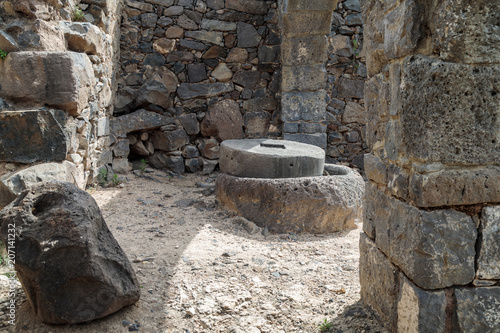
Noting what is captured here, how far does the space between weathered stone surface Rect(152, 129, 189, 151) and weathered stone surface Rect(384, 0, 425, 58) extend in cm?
471

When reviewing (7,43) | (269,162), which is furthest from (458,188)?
(7,43)

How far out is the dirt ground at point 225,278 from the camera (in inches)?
72.6

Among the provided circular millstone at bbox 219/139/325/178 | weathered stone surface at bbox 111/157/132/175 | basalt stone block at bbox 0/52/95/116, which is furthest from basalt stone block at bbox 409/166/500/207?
weathered stone surface at bbox 111/157/132/175

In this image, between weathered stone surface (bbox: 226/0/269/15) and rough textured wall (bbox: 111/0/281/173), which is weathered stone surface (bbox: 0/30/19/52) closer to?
rough textured wall (bbox: 111/0/281/173)

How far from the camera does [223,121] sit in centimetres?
613

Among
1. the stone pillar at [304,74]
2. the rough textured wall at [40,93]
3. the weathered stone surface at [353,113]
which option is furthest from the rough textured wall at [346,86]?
the rough textured wall at [40,93]

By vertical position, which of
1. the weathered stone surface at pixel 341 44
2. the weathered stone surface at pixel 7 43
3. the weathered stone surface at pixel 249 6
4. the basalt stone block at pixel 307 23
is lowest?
the weathered stone surface at pixel 7 43

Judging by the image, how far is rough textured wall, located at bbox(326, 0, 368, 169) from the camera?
20.1 ft

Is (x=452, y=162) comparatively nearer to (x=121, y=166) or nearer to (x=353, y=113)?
(x=121, y=166)

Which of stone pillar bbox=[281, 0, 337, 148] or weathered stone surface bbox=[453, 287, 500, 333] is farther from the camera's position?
stone pillar bbox=[281, 0, 337, 148]

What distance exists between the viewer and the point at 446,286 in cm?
136

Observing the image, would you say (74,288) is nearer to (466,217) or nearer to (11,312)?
(11,312)

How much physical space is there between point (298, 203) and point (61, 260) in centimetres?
212

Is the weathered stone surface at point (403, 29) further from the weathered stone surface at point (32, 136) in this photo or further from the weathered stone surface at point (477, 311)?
the weathered stone surface at point (32, 136)
